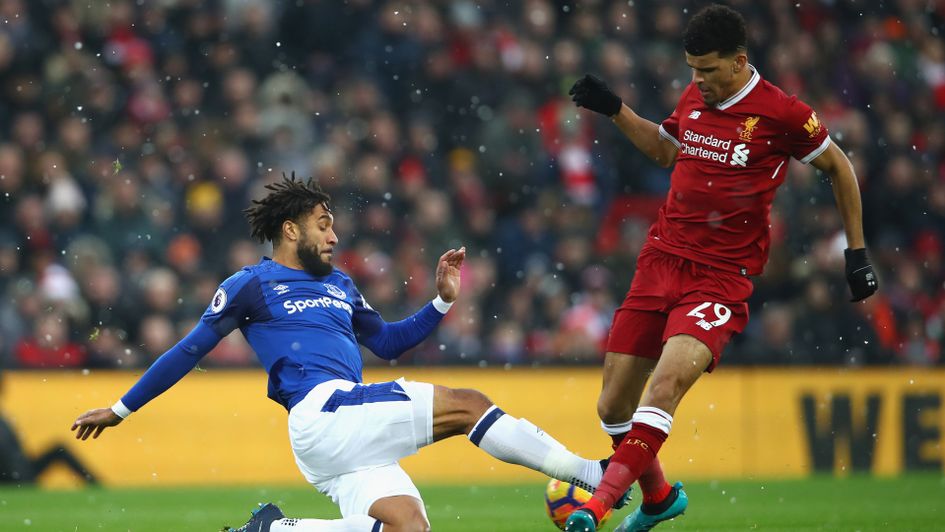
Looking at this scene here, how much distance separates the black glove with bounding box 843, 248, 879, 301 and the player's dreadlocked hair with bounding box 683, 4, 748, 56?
1.18 meters

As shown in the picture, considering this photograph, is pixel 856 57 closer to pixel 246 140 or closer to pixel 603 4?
pixel 603 4

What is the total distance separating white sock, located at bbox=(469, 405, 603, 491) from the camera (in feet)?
19.9

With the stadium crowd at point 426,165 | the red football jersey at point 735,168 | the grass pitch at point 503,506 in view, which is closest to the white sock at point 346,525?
the red football jersey at point 735,168

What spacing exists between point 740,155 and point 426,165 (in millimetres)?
8122

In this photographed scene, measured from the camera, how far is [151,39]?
14.6 m

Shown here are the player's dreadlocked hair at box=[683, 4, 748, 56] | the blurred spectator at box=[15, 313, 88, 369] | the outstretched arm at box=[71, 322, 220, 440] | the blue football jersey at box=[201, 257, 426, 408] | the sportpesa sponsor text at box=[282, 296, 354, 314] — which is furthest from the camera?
the blurred spectator at box=[15, 313, 88, 369]

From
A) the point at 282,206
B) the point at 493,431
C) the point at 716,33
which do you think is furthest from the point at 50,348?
the point at 716,33

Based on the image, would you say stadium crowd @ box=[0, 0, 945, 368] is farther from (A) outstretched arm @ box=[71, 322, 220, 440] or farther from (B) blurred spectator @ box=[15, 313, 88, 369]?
(A) outstretched arm @ box=[71, 322, 220, 440]

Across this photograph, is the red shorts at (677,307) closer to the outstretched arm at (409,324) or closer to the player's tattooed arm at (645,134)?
the player's tattooed arm at (645,134)

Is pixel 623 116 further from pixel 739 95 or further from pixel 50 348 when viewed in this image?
pixel 50 348

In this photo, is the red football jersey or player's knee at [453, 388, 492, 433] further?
the red football jersey

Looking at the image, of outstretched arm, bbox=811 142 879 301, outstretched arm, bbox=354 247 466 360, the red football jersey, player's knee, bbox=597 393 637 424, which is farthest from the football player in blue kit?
outstretched arm, bbox=811 142 879 301

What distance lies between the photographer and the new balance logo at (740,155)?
6.69m

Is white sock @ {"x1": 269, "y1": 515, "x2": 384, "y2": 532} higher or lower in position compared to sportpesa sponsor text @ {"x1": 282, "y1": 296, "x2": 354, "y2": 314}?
lower
